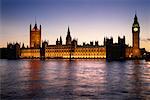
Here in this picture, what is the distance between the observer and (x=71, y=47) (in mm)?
106125

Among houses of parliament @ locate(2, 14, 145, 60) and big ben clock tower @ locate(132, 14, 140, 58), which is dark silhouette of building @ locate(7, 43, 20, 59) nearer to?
houses of parliament @ locate(2, 14, 145, 60)

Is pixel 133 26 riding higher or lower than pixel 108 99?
higher

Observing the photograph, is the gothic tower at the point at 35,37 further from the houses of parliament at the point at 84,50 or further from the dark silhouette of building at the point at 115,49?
the dark silhouette of building at the point at 115,49

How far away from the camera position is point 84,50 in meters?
105

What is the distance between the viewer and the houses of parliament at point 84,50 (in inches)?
4050

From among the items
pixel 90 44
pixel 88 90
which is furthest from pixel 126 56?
pixel 88 90

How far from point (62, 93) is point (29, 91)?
185 cm

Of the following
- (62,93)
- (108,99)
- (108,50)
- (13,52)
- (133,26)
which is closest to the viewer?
(108,99)

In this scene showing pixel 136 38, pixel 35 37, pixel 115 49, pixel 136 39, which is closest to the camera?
pixel 115 49

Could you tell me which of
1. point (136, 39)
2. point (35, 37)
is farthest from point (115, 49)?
point (35, 37)

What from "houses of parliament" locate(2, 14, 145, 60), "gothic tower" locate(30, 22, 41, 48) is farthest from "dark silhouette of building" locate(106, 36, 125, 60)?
"gothic tower" locate(30, 22, 41, 48)

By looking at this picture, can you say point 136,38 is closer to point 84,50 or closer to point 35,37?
point 84,50

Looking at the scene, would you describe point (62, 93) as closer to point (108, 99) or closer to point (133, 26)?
point (108, 99)

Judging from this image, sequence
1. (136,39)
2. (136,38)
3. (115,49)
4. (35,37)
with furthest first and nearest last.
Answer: (35,37) → (136,38) → (136,39) → (115,49)
